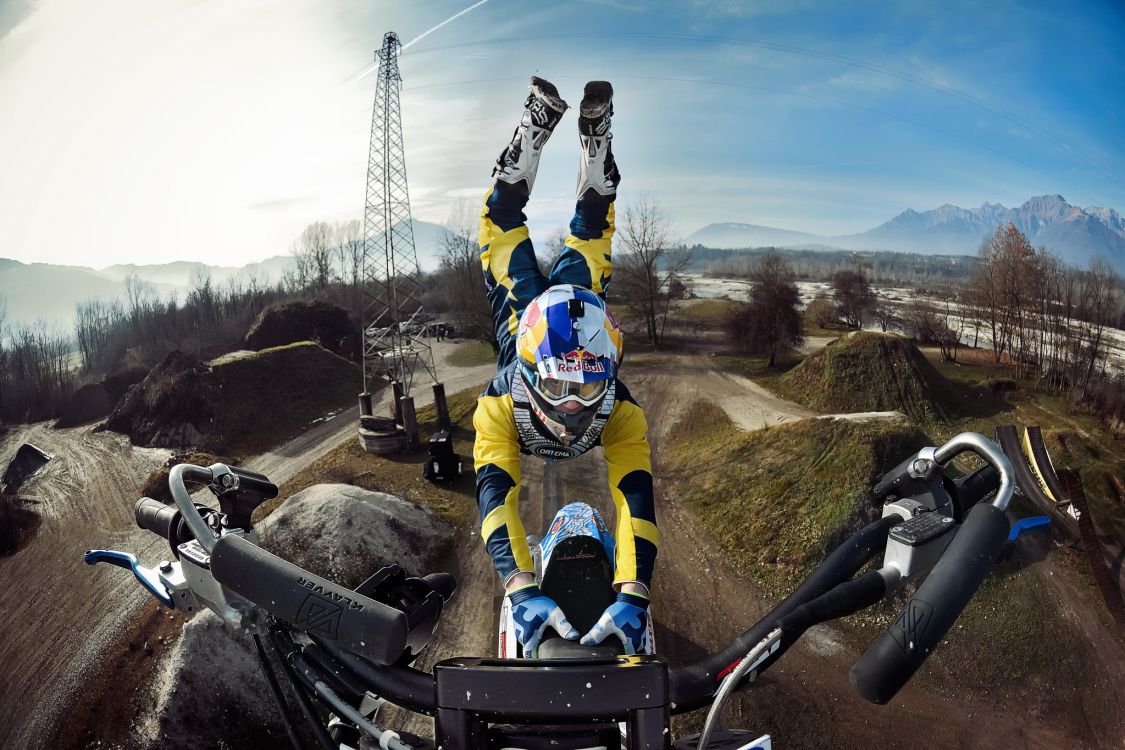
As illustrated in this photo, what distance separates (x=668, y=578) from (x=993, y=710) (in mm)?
6415

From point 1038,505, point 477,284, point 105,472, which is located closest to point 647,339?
point 477,284

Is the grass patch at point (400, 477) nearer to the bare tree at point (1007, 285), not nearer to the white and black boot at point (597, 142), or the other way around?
the white and black boot at point (597, 142)

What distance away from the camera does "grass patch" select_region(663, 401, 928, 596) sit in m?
14.2

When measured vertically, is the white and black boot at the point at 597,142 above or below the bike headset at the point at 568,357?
above

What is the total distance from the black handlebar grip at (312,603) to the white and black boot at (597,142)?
6009 mm

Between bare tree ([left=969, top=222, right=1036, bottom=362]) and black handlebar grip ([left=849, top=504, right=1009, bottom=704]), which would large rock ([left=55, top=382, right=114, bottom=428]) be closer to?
black handlebar grip ([left=849, top=504, right=1009, bottom=704])

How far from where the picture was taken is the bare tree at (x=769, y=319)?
1284 inches

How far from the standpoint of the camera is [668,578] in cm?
1380

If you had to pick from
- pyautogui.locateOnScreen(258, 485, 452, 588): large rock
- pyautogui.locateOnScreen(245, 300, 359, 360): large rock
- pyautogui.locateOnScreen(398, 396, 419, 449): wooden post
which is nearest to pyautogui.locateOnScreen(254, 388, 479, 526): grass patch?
pyautogui.locateOnScreen(398, 396, 419, 449): wooden post

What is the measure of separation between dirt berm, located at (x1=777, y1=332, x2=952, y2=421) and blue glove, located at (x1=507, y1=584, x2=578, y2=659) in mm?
22400

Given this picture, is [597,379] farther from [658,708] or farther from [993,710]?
[993,710]

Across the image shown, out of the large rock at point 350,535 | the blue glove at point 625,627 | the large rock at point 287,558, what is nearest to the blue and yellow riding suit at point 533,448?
the blue glove at point 625,627

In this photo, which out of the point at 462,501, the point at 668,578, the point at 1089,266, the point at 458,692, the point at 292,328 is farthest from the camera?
the point at 292,328

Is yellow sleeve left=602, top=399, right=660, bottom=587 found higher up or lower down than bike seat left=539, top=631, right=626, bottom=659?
higher up
